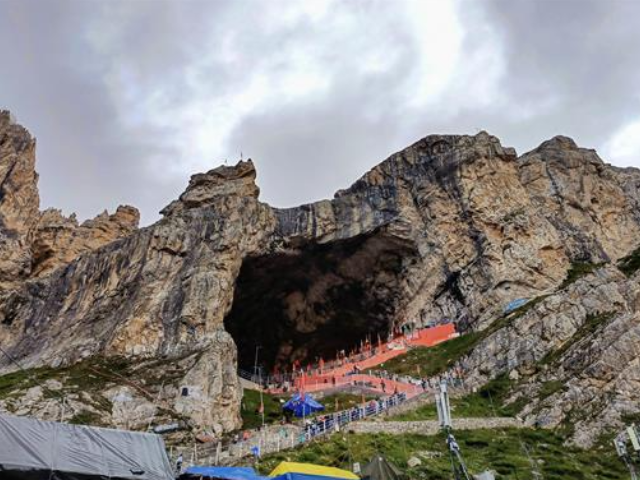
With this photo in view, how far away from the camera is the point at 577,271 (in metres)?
47.2

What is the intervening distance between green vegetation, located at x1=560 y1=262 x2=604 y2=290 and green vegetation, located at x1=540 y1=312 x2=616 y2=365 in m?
6.90

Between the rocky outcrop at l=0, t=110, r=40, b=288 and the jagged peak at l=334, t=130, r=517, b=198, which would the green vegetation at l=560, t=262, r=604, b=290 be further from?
the rocky outcrop at l=0, t=110, r=40, b=288

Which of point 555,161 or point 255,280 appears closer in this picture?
point 255,280

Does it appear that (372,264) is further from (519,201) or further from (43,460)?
(43,460)

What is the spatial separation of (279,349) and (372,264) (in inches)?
513

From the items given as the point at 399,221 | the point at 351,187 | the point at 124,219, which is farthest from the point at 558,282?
the point at 124,219

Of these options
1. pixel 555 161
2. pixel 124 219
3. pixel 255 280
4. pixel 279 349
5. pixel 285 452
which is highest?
pixel 124 219

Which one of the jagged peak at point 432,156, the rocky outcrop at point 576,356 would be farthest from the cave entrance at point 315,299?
the rocky outcrop at point 576,356

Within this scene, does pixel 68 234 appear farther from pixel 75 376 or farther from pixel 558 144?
pixel 558 144

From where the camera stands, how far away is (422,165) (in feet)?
180

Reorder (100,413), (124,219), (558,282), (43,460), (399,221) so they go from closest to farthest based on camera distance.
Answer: (43,460)
(100,413)
(558,282)
(399,221)
(124,219)

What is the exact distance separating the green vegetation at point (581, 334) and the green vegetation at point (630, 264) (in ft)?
31.5

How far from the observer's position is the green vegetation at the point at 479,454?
19.9 metres

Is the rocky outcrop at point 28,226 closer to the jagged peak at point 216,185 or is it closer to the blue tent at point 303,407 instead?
the jagged peak at point 216,185
